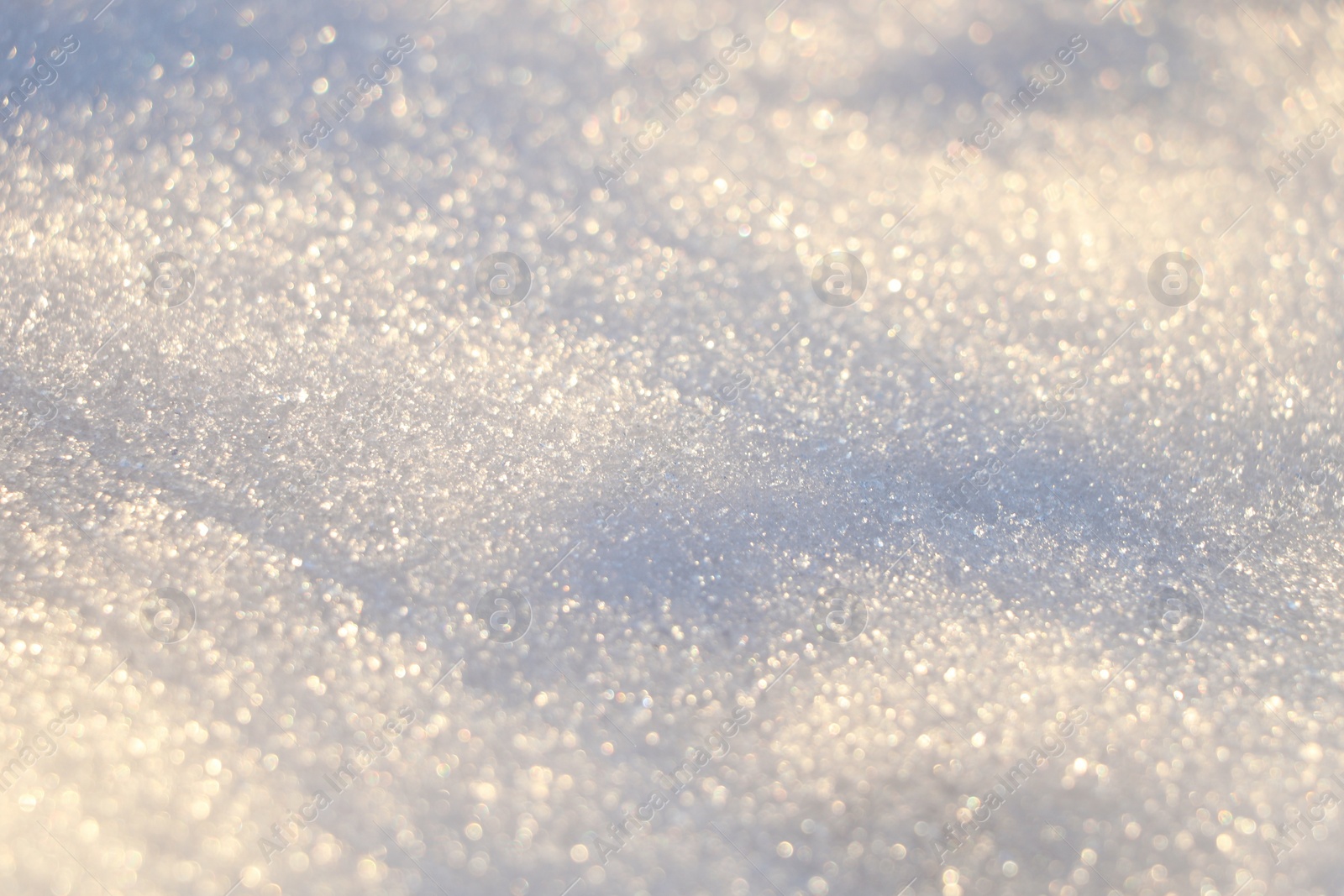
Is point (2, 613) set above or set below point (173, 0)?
below

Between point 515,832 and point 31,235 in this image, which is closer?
point 515,832

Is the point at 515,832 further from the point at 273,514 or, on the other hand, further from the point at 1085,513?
the point at 1085,513

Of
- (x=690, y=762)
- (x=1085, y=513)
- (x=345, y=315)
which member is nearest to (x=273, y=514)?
(x=345, y=315)

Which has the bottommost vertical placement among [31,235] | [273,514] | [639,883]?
[639,883]

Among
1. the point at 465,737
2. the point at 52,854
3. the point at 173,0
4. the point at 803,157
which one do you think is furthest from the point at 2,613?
the point at 803,157

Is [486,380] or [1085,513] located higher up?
[486,380]

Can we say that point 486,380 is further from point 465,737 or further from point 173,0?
point 173,0
